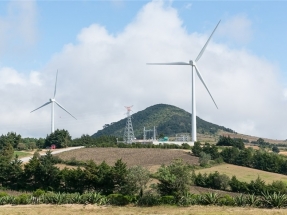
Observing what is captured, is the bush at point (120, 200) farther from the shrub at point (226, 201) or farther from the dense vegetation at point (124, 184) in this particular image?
the shrub at point (226, 201)

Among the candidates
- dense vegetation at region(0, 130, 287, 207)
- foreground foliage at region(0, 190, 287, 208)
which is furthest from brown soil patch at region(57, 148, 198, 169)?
foreground foliage at region(0, 190, 287, 208)

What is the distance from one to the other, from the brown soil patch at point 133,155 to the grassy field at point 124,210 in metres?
41.2

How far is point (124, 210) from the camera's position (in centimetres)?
4500

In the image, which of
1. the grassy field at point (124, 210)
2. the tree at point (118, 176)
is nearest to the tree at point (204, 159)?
the tree at point (118, 176)

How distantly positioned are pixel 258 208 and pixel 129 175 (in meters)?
16.7

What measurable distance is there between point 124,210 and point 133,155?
5738cm

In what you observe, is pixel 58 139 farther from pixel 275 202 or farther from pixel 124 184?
pixel 275 202

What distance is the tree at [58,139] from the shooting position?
432 ft

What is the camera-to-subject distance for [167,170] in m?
51.2

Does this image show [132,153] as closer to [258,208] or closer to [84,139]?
[84,139]

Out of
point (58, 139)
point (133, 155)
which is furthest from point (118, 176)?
point (58, 139)

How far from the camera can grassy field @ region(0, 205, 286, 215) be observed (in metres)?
41.5

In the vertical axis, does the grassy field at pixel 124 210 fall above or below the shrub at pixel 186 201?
below

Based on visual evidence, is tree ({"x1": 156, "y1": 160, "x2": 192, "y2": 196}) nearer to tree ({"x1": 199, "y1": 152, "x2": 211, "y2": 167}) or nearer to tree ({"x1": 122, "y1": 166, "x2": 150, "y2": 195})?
tree ({"x1": 122, "y1": 166, "x2": 150, "y2": 195})
